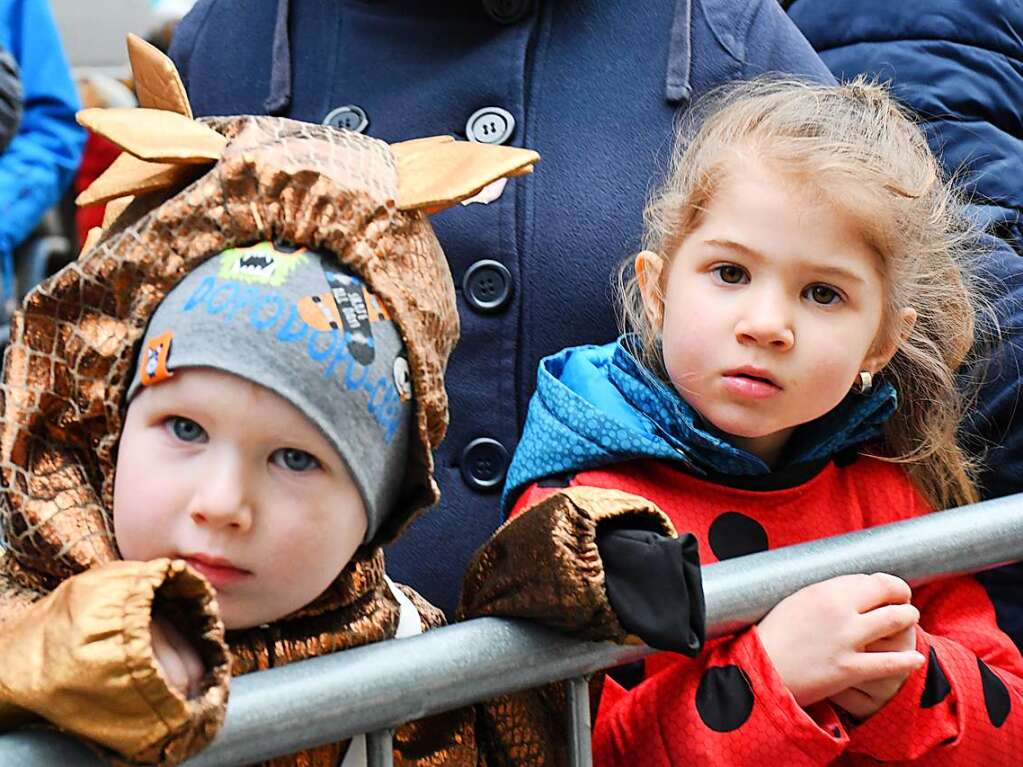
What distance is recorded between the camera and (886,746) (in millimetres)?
1521

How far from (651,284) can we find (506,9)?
38 centimetres

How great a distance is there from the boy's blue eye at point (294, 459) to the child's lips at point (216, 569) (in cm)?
8

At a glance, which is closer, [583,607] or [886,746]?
[583,607]

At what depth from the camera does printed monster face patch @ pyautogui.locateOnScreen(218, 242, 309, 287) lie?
4.13 ft

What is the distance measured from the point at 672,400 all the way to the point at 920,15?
2.67ft

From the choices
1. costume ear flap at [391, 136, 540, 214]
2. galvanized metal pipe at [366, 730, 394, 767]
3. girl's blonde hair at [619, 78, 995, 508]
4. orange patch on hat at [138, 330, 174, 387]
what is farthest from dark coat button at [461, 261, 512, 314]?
galvanized metal pipe at [366, 730, 394, 767]

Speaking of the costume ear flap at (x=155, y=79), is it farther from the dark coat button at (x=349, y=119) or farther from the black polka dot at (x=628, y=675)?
the black polka dot at (x=628, y=675)

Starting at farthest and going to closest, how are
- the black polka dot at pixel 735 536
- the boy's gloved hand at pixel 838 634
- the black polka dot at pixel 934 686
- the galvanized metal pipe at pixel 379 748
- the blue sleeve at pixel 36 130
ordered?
the blue sleeve at pixel 36 130 < the black polka dot at pixel 735 536 < the black polka dot at pixel 934 686 < the boy's gloved hand at pixel 838 634 < the galvanized metal pipe at pixel 379 748

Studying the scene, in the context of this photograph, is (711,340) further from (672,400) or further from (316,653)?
(316,653)

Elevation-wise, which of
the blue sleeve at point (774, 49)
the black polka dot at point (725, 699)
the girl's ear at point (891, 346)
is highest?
the blue sleeve at point (774, 49)

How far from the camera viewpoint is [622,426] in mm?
1672

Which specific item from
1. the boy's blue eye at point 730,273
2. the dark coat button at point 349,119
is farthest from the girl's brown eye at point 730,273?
the dark coat button at point 349,119

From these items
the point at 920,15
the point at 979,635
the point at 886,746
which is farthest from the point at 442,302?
the point at 920,15

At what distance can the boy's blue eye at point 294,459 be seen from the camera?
1.24 meters
